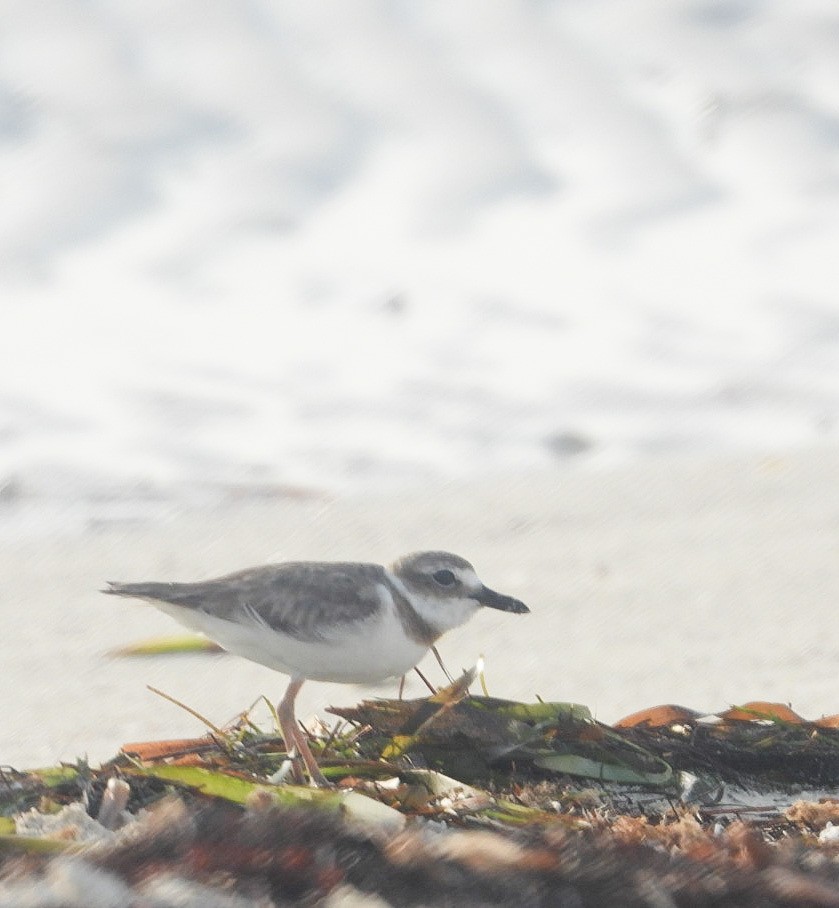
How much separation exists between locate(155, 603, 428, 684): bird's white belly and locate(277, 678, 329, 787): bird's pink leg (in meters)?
0.06

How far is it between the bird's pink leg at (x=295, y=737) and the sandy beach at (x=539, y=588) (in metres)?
0.56

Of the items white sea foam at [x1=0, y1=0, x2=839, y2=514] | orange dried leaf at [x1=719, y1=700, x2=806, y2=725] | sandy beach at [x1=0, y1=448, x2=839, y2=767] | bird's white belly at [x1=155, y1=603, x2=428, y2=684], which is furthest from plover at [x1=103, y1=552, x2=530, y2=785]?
white sea foam at [x1=0, y1=0, x2=839, y2=514]

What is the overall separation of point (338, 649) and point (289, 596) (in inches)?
7.0

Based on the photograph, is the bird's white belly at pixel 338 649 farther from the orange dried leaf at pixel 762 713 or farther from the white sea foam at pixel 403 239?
the white sea foam at pixel 403 239

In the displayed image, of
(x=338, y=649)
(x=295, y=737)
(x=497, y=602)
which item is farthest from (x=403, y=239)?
(x=295, y=737)

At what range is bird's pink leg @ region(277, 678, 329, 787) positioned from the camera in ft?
10.5

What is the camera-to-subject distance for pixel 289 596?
3840 mm

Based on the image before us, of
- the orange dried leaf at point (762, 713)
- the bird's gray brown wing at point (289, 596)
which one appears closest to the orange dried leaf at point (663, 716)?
the orange dried leaf at point (762, 713)

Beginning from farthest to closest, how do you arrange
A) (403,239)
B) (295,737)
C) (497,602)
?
1. (403,239)
2. (497,602)
3. (295,737)

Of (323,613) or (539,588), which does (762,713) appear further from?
(539,588)

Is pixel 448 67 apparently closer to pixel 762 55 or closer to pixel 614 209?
pixel 614 209

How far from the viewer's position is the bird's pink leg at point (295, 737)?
3.21 metres

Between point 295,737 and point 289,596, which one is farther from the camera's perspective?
point 289,596

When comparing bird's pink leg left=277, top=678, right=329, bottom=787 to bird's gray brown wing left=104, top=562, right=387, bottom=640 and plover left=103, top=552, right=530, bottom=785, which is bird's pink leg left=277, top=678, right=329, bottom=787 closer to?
plover left=103, top=552, right=530, bottom=785
